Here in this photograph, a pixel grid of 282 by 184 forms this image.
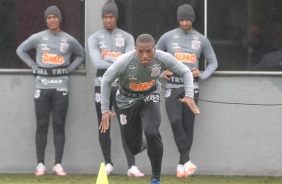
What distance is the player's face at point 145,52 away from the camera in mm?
12414

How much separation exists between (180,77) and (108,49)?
112 cm

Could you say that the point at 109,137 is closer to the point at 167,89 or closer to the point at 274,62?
the point at 167,89

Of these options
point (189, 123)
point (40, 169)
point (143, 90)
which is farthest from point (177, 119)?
point (143, 90)

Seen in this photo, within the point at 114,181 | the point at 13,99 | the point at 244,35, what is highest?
the point at 244,35

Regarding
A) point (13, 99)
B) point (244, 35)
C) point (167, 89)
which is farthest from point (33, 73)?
point (244, 35)

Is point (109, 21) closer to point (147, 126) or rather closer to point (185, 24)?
point (185, 24)

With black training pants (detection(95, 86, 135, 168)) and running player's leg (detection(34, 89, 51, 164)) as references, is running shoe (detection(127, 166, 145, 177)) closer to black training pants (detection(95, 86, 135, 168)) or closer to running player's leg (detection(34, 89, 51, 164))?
black training pants (detection(95, 86, 135, 168))

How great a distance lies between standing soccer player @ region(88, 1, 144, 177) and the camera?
593 inches

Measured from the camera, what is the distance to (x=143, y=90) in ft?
42.3

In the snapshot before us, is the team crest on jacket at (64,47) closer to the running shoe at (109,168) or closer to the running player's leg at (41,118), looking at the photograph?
the running player's leg at (41,118)

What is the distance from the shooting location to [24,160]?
15898mm

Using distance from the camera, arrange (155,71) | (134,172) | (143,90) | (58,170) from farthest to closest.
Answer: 1. (58,170)
2. (134,172)
3. (143,90)
4. (155,71)

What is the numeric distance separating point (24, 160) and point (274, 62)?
13.4 feet

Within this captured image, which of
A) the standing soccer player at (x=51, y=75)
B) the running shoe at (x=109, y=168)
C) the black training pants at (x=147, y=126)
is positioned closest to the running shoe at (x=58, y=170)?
the standing soccer player at (x=51, y=75)
